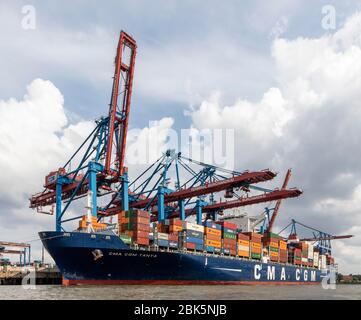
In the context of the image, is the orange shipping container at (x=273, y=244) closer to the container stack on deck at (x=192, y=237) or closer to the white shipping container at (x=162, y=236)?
the container stack on deck at (x=192, y=237)

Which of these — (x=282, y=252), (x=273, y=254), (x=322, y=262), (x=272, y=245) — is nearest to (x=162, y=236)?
(x=272, y=245)

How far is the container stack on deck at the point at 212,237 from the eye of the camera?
5278cm

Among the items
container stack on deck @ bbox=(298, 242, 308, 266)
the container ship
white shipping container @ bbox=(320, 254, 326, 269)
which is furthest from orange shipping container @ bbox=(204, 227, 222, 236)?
white shipping container @ bbox=(320, 254, 326, 269)

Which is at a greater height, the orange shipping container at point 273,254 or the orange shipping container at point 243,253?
the orange shipping container at point 243,253

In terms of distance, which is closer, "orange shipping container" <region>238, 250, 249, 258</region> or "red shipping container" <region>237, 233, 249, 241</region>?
"orange shipping container" <region>238, 250, 249, 258</region>

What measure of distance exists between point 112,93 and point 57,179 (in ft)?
47.4

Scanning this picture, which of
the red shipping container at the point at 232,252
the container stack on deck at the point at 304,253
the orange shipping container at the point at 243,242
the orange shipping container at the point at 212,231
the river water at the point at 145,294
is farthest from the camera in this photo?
the container stack on deck at the point at 304,253

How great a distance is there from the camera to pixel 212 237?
54.0 m

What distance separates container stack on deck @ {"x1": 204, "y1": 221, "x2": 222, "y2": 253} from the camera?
52781mm

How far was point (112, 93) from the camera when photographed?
182ft

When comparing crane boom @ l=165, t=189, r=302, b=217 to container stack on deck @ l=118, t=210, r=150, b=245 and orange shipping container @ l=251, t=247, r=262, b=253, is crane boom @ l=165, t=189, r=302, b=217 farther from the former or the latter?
container stack on deck @ l=118, t=210, r=150, b=245

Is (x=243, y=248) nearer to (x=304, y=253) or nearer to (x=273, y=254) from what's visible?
(x=273, y=254)

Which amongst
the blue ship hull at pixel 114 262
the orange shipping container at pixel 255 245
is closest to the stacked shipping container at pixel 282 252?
the orange shipping container at pixel 255 245
